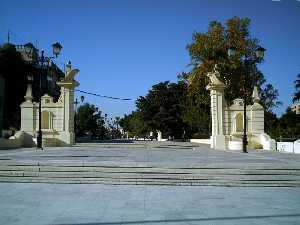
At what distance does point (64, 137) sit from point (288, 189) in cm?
2198

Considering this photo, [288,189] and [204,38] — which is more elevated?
[204,38]

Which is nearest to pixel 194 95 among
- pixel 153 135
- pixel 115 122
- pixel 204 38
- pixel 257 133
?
pixel 204 38

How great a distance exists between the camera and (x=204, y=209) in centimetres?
879

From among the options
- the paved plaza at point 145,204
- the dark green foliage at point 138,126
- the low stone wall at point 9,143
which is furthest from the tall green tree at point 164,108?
the paved plaza at point 145,204

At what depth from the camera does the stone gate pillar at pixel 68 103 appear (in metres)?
31.2

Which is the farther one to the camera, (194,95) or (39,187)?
(194,95)

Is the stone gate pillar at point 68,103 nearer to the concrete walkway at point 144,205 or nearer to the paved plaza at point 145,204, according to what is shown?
the paved plaza at point 145,204

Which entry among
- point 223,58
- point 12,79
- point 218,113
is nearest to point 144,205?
point 218,113

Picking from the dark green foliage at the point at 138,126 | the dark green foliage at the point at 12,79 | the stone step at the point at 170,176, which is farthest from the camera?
the dark green foliage at the point at 138,126

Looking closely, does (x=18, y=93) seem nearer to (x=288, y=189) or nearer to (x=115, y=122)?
(x=288, y=189)

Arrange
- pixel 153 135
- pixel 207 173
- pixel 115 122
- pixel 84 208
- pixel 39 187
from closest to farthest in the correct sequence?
pixel 84 208 < pixel 39 187 < pixel 207 173 < pixel 153 135 < pixel 115 122

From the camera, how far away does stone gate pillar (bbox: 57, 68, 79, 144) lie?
31219 mm

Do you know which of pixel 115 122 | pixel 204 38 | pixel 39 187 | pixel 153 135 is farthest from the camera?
pixel 115 122

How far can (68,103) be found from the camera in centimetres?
3144
